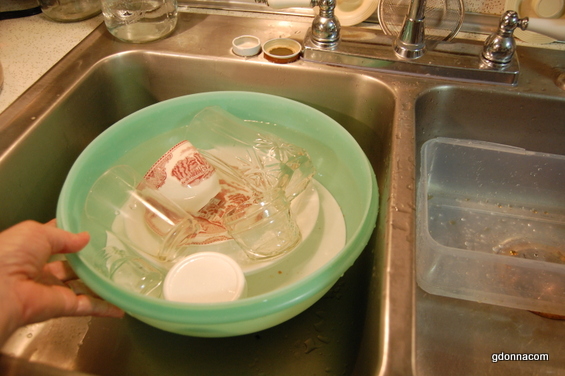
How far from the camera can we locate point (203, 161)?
65 centimetres

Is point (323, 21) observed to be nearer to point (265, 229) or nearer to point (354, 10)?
point (354, 10)

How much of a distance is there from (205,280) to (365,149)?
448mm

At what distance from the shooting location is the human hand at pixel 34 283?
0.39 metres

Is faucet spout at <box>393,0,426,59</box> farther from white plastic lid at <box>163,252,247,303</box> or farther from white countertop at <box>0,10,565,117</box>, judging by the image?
white plastic lid at <box>163,252,247,303</box>

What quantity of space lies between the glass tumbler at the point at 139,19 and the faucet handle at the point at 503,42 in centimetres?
66

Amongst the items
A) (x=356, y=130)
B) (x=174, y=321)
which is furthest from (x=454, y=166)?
(x=174, y=321)

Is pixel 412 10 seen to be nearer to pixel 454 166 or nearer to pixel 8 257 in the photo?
pixel 454 166

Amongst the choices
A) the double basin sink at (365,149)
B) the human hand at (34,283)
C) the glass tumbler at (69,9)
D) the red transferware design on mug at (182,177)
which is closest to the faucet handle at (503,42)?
the double basin sink at (365,149)

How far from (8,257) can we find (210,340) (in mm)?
314

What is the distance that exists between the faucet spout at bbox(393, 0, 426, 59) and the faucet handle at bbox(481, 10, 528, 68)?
0.12 metres

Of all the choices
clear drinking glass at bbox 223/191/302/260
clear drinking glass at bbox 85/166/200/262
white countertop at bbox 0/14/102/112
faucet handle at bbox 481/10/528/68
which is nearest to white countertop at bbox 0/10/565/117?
white countertop at bbox 0/14/102/112

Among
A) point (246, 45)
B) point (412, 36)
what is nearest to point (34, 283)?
point (246, 45)

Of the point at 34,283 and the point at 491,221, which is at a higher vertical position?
the point at 34,283

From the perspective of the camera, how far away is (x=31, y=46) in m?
0.84
